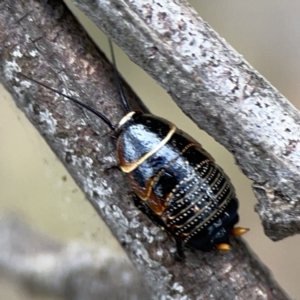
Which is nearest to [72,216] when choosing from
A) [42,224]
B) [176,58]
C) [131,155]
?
[42,224]

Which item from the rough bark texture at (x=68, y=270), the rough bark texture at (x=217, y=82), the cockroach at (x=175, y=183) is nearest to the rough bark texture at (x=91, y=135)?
the cockroach at (x=175, y=183)

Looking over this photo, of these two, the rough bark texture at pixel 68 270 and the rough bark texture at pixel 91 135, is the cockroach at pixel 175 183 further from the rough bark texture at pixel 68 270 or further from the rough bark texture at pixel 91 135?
the rough bark texture at pixel 68 270

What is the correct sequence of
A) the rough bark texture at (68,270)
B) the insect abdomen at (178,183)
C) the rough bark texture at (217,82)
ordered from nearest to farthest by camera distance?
1. the rough bark texture at (217,82)
2. the insect abdomen at (178,183)
3. the rough bark texture at (68,270)

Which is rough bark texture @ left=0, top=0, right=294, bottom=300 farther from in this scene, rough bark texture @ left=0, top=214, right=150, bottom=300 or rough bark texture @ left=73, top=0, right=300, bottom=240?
rough bark texture @ left=0, top=214, right=150, bottom=300

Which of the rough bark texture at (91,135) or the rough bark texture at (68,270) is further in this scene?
the rough bark texture at (68,270)

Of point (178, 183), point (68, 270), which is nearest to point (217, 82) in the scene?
point (178, 183)

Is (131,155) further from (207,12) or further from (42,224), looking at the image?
(207,12)

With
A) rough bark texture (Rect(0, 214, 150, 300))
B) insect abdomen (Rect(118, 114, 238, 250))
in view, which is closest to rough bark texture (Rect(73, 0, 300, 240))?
insect abdomen (Rect(118, 114, 238, 250))
